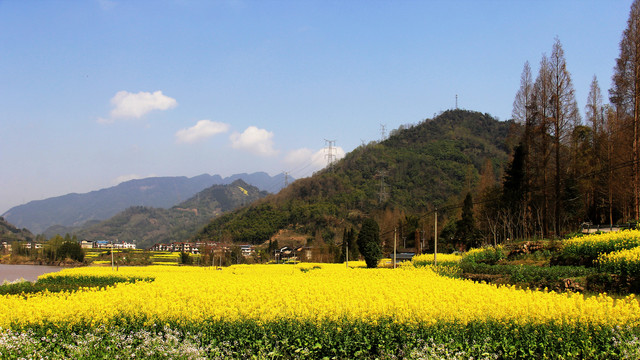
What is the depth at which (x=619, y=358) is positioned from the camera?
6.79 meters

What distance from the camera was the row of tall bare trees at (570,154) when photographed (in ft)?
73.9

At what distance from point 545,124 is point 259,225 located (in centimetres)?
8106

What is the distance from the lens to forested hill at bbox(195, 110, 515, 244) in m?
94.4

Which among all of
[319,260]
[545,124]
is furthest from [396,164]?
[545,124]

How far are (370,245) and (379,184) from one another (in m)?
74.4

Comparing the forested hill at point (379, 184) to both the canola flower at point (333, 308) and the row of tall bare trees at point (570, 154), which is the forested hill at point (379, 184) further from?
the canola flower at point (333, 308)

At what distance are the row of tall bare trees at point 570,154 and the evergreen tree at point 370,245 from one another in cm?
939

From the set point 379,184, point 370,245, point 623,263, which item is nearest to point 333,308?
point 623,263

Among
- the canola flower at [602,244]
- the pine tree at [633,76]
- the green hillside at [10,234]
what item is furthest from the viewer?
the green hillside at [10,234]

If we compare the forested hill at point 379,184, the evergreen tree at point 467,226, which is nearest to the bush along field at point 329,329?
the evergreen tree at point 467,226

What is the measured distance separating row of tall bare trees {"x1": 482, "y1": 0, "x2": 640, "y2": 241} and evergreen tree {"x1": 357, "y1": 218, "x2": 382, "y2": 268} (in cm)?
939

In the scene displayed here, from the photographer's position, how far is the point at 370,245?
3494 cm

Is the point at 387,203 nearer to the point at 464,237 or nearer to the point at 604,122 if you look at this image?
the point at 464,237

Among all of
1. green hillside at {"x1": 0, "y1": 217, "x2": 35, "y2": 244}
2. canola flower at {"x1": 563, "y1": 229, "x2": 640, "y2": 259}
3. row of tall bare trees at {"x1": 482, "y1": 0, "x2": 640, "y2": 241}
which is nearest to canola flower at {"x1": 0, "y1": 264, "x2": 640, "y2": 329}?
canola flower at {"x1": 563, "y1": 229, "x2": 640, "y2": 259}
